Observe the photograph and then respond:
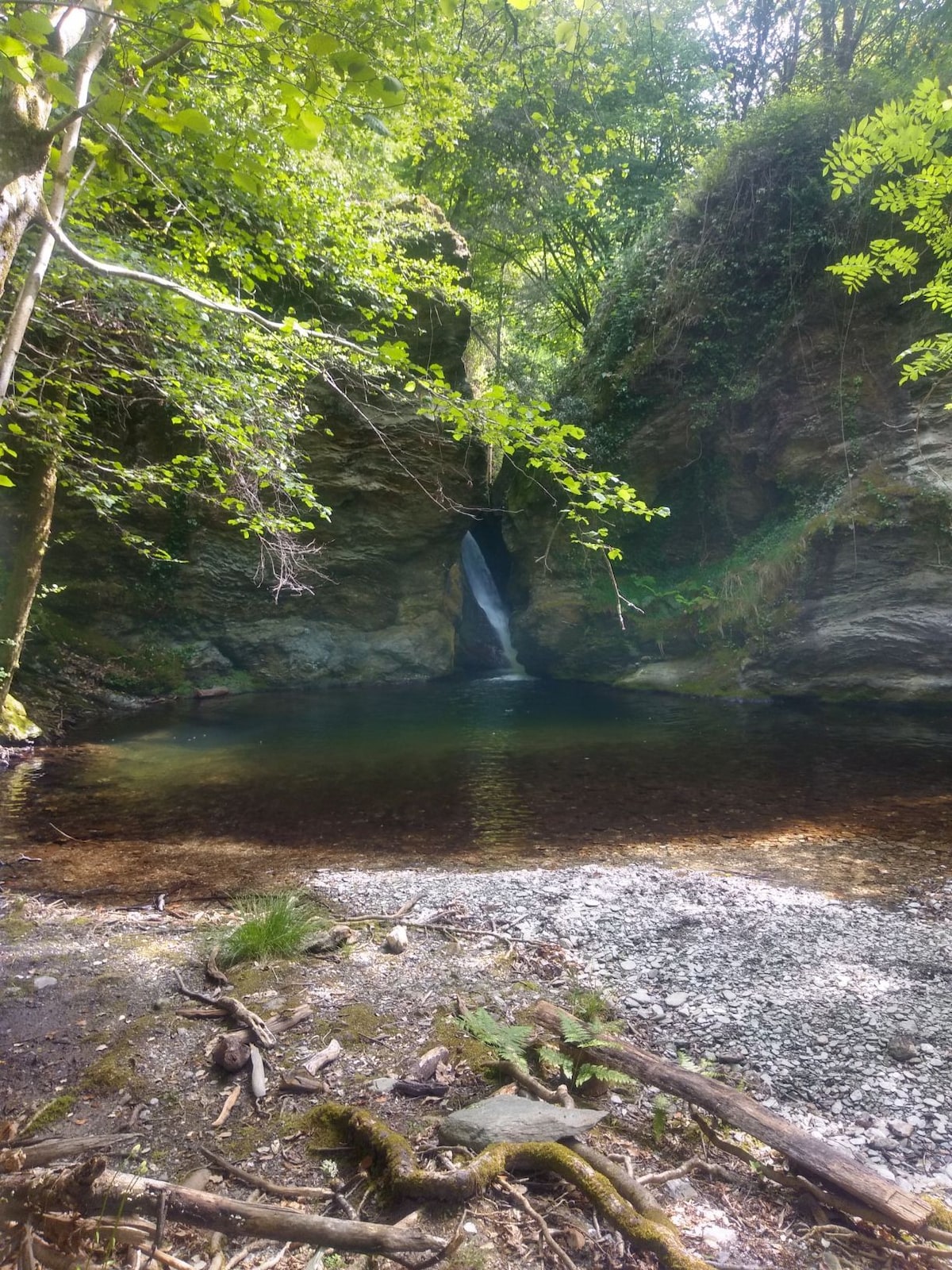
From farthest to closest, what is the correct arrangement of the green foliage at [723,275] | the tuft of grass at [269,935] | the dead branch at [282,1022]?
the green foliage at [723,275] < the tuft of grass at [269,935] < the dead branch at [282,1022]

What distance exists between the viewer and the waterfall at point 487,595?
2419 cm

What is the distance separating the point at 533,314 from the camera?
88.9 feet

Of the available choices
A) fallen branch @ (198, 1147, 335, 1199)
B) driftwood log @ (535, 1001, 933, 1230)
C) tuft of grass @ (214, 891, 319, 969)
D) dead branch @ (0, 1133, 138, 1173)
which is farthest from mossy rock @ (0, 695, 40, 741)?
driftwood log @ (535, 1001, 933, 1230)

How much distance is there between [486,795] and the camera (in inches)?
352

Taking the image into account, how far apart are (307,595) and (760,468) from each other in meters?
13.3

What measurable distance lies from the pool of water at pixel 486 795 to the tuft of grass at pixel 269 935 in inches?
66.5

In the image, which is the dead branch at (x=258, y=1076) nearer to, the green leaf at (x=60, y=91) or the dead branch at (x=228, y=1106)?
the dead branch at (x=228, y=1106)

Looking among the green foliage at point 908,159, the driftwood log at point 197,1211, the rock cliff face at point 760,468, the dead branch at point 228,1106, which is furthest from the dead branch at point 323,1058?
the rock cliff face at point 760,468

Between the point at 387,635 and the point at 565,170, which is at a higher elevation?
the point at 565,170

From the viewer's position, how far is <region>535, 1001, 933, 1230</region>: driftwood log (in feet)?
6.93

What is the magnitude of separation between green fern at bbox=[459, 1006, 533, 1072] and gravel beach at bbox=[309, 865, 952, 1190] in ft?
2.61

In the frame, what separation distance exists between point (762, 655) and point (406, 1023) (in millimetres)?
14546

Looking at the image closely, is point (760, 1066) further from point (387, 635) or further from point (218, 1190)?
point (387, 635)

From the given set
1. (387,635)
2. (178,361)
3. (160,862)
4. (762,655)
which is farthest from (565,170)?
(387,635)
